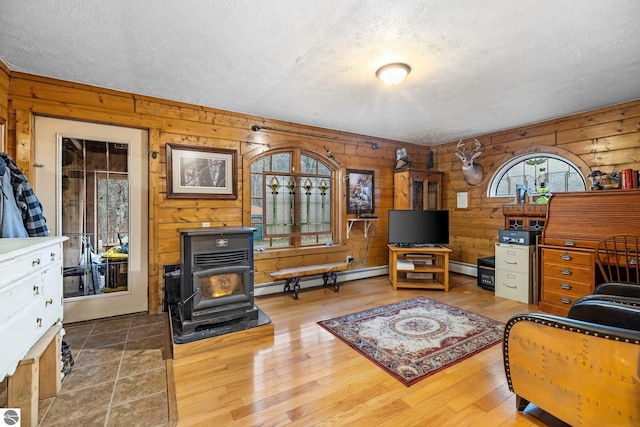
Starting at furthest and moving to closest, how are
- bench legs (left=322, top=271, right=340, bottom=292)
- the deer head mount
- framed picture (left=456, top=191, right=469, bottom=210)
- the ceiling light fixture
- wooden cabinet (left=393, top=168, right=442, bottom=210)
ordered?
framed picture (left=456, top=191, right=469, bottom=210) < wooden cabinet (left=393, top=168, right=442, bottom=210) < the deer head mount < bench legs (left=322, top=271, right=340, bottom=292) < the ceiling light fixture

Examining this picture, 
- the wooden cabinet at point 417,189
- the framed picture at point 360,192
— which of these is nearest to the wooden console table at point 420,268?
the framed picture at point 360,192

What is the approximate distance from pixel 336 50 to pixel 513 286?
3.58m

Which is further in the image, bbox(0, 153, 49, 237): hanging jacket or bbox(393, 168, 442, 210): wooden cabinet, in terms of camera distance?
bbox(393, 168, 442, 210): wooden cabinet

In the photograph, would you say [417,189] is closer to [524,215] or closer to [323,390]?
[524,215]

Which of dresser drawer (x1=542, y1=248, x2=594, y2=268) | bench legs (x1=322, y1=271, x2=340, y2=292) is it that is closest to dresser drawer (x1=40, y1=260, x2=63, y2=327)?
bench legs (x1=322, y1=271, x2=340, y2=292)

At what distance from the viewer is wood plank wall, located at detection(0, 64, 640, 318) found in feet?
8.89

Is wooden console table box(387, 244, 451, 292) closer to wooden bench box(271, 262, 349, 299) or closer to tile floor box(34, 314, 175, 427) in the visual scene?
wooden bench box(271, 262, 349, 299)

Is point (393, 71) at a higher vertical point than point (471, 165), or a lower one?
higher

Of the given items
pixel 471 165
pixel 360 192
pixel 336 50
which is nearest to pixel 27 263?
pixel 336 50

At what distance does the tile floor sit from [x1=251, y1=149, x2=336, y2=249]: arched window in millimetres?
1741

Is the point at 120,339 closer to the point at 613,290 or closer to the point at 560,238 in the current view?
the point at 613,290

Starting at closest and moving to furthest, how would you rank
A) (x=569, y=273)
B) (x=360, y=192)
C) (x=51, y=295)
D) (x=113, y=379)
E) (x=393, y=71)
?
(x=51, y=295), (x=113, y=379), (x=393, y=71), (x=569, y=273), (x=360, y=192)

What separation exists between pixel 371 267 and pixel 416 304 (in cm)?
139

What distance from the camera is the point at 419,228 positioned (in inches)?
174
